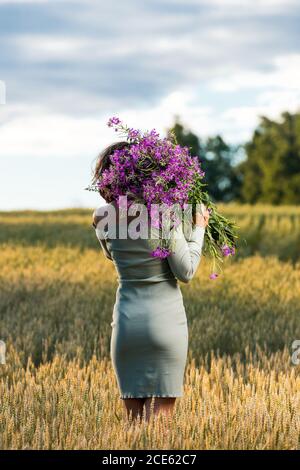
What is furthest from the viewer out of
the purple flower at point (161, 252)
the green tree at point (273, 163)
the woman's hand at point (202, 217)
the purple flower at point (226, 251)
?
the green tree at point (273, 163)

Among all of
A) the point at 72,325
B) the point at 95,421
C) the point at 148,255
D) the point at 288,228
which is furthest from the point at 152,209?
the point at 288,228

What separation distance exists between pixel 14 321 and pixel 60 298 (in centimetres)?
127

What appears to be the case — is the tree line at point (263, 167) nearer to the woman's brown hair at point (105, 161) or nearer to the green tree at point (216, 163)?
the green tree at point (216, 163)

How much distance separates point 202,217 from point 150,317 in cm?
51

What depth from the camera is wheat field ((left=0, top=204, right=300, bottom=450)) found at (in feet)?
11.6

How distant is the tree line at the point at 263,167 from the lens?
50938mm

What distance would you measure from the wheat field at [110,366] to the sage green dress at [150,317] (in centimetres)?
19

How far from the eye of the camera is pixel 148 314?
333cm

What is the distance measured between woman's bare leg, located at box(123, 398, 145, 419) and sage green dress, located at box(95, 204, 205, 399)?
0.09 m

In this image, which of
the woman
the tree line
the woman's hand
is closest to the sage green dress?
the woman

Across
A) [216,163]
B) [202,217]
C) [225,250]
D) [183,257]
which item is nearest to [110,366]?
[225,250]

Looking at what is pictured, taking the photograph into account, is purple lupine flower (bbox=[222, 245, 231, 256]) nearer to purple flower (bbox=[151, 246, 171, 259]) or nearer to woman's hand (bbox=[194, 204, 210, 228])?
woman's hand (bbox=[194, 204, 210, 228])

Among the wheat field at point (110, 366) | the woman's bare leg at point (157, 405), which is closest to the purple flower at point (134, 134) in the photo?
the wheat field at point (110, 366)
